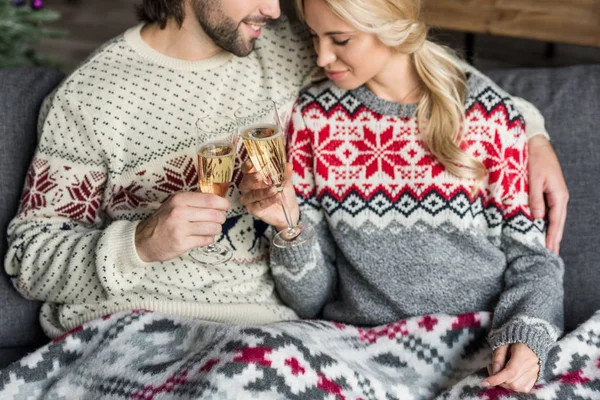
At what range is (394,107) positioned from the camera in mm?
1732

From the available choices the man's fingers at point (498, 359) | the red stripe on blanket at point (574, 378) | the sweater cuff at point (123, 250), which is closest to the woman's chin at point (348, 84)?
the sweater cuff at point (123, 250)

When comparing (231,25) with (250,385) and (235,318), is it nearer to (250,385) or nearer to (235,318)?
(235,318)

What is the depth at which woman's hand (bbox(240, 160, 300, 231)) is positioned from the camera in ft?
5.00

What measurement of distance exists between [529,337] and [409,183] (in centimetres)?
47

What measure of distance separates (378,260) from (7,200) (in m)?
0.97

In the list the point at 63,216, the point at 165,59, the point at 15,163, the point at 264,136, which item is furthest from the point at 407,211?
the point at 15,163

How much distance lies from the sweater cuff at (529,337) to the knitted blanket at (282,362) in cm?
5

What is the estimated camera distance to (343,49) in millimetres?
1646

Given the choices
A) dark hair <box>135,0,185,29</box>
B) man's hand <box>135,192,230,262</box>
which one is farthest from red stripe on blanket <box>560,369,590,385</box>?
dark hair <box>135,0,185,29</box>

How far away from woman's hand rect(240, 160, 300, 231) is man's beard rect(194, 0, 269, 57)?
0.38m

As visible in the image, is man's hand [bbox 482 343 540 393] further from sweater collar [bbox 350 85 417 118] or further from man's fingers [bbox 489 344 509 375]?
sweater collar [bbox 350 85 417 118]

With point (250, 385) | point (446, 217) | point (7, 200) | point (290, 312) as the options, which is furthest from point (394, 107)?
point (7, 200)

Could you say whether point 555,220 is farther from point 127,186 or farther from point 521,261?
point 127,186

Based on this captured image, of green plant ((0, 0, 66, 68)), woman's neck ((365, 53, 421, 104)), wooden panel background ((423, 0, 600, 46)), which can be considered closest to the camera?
woman's neck ((365, 53, 421, 104))
